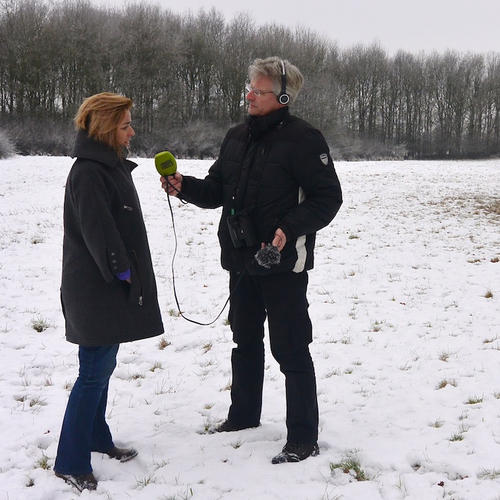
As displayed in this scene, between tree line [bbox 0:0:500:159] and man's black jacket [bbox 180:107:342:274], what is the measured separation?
22345 mm

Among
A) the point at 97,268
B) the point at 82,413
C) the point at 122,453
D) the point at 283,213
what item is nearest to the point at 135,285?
the point at 97,268

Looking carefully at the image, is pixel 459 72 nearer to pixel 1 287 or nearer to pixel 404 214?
pixel 404 214

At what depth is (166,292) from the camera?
7.29 metres

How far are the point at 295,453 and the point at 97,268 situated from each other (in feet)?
5.30

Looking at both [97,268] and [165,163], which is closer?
[97,268]

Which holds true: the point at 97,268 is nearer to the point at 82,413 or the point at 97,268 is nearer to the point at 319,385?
the point at 82,413

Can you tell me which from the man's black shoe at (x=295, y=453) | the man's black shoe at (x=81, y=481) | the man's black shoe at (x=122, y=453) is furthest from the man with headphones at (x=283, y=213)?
the man's black shoe at (x=81, y=481)

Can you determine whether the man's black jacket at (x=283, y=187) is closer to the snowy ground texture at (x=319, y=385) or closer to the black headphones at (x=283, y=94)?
the black headphones at (x=283, y=94)

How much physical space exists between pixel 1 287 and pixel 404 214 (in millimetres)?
10132

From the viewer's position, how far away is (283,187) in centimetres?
322

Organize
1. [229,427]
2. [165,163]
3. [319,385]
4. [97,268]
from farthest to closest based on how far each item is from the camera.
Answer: [319,385] → [229,427] → [165,163] → [97,268]

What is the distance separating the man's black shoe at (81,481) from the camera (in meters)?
A: 2.90

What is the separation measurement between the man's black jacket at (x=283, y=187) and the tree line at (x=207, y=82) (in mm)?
22345

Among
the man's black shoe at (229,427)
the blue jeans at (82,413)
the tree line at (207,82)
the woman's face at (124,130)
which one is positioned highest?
the tree line at (207,82)
